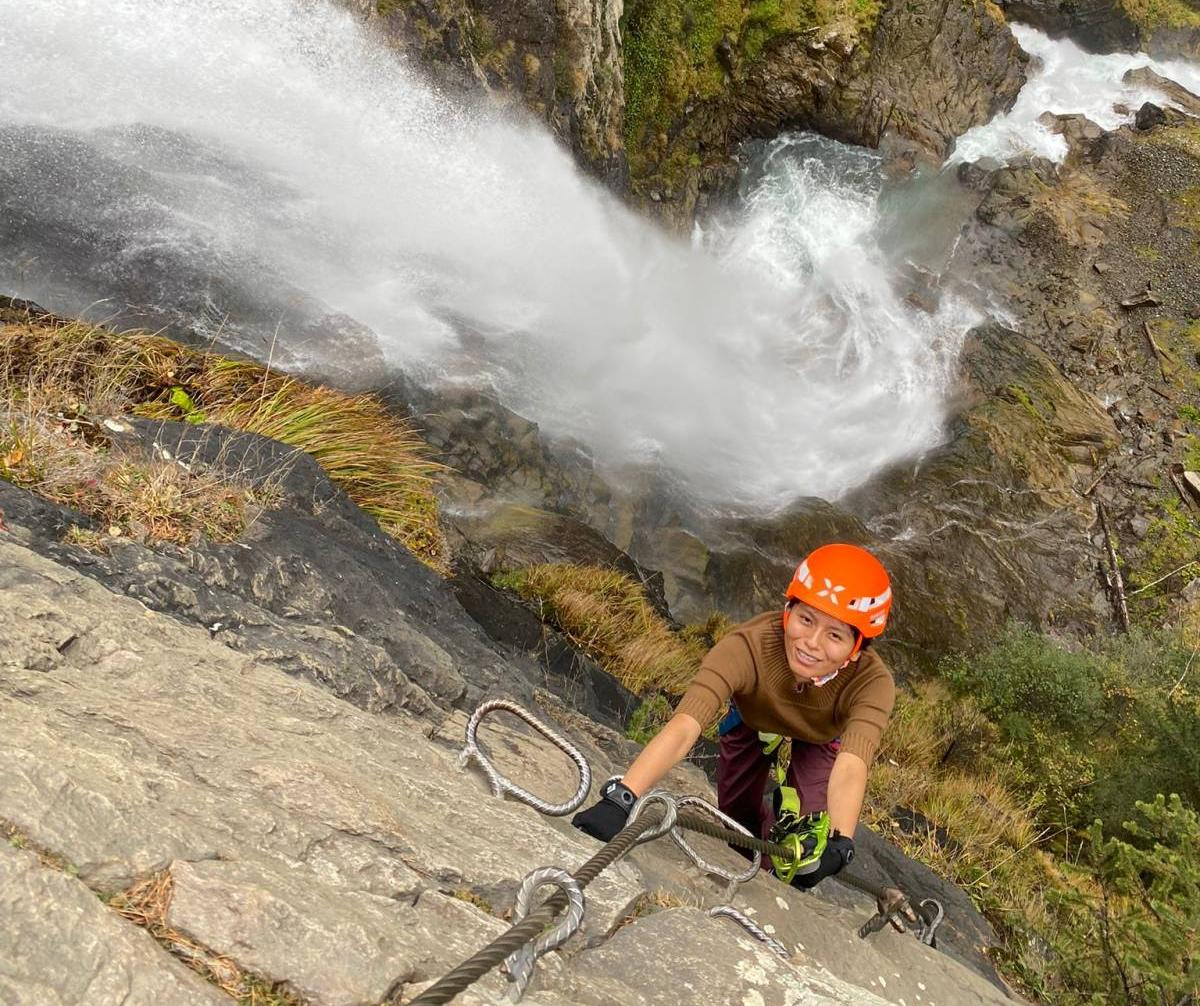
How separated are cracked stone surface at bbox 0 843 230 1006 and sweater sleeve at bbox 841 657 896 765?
2104 millimetres

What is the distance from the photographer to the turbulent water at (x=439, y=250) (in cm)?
710

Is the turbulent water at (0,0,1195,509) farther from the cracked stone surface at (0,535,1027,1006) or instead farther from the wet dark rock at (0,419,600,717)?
the cracked stone surface at (0,535,1027,1006)

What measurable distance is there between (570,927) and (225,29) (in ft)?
32.4

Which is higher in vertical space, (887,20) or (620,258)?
(887,20)

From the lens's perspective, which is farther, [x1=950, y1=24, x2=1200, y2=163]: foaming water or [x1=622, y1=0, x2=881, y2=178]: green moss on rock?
[x1=950, y1=24, x2=1200, y2=163]: foaming water

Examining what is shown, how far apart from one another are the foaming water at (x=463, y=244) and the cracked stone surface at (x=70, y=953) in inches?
226

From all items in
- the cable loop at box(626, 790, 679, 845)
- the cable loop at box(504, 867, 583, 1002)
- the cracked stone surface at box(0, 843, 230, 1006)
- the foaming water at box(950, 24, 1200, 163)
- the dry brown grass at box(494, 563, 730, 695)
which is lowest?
the dry brown grass at box(494, 563, 730, 695)

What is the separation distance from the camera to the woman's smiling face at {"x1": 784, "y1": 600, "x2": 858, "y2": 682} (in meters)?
2.85

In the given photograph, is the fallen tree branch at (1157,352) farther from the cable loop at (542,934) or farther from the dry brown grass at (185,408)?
the cable loop at (542,934)

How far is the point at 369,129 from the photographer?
9.85 meters

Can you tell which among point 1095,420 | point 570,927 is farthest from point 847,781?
point 1095,420

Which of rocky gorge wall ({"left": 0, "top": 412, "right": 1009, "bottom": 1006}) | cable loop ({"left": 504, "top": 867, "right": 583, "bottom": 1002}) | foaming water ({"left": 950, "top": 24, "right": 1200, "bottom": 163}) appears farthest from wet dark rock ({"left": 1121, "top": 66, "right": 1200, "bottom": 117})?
cable loop ({"left": 504, "top": 867, "right": 583, "bottom": 1002})

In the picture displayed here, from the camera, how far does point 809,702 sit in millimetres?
3215

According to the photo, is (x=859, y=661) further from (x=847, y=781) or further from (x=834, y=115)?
(x=834, y=115)
